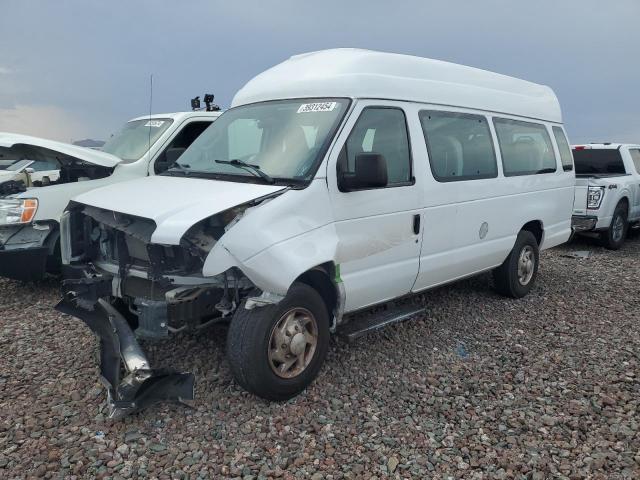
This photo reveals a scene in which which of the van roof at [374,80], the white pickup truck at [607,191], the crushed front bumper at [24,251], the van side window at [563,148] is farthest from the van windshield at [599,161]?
the crushed front bumper at [24,251]

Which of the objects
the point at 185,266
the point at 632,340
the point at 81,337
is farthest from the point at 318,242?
the point at 632,340

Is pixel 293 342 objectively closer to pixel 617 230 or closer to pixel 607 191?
pixel 607 191

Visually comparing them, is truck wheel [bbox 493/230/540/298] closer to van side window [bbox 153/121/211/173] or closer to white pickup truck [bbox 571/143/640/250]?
white pickup truck [bbox 571/143/640/250]

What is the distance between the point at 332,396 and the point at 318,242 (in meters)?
1.12

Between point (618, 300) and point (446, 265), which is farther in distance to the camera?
point (618, 300)

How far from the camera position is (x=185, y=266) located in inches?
140

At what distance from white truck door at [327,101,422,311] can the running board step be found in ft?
0.72

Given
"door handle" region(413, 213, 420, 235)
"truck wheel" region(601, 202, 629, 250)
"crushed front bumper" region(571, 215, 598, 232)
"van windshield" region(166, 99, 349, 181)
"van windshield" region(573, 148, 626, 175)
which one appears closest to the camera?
"van windshield" region(166, 99, 349, 181)

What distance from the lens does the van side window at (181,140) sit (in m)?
6.78

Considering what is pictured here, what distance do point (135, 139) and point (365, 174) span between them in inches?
177

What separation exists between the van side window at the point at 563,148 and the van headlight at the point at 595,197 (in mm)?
2813

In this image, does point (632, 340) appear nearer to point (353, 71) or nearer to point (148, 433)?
point (353, 71)

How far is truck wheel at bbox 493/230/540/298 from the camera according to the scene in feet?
20.0

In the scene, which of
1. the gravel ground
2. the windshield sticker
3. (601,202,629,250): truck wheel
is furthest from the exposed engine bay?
(601,202,629,250): truck wheel
